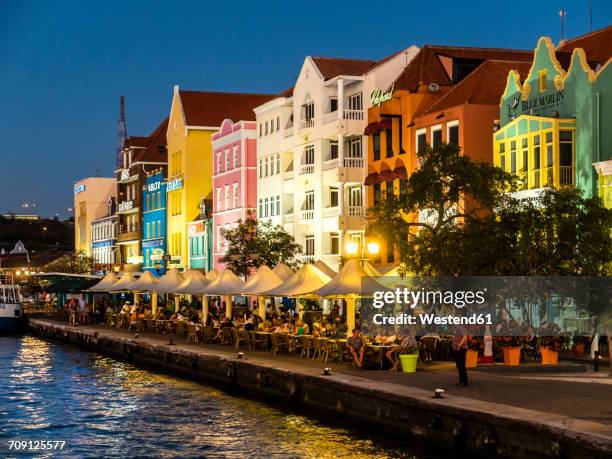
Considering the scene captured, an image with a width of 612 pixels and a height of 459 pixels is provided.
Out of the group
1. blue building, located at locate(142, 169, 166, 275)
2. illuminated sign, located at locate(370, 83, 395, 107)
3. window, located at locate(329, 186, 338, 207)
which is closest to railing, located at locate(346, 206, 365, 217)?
window, located at locate(329, 186, 338, 207)

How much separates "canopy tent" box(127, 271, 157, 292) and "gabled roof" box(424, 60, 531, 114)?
2036cm

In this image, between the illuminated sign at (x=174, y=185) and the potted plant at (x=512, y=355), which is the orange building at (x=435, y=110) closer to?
the potted plant at (x=512, y=355)

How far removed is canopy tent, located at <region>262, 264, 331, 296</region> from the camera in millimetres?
46719

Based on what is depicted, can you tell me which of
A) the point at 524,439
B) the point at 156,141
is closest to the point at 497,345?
the point at 524,439

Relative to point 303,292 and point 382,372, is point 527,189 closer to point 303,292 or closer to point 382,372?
point 303,292

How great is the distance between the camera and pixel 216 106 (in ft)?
351

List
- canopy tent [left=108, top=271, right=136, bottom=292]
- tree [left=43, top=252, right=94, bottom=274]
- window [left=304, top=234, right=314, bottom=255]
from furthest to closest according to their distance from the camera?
tree [left=43, top=252, right=94, bottom=274] → canopy tent [left=108, top=271, right=136, bottom=292] → window [left=304, top=234, right=314, bottom=255]

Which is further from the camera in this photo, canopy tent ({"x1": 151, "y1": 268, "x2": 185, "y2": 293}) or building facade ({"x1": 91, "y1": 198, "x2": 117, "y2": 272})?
building facade ({"x1": 91, "y1": 198, "x2": 117, "y2": 272})

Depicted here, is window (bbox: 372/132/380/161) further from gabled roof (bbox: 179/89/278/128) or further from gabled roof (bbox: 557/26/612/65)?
gabled roof (bbox: 179/89/278/128)

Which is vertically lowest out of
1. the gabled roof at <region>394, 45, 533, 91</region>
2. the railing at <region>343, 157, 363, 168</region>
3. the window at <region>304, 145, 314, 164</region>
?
the railing at <region>343, 157, 363, 168</region>

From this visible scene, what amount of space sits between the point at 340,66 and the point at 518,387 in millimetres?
46707

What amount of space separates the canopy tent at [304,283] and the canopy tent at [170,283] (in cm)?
1770

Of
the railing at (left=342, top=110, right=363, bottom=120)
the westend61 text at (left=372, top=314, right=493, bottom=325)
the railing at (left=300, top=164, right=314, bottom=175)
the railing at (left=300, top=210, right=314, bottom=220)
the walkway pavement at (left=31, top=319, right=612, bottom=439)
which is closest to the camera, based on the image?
the walkway pavement at (left=31, top=319, right=612, bottom=439)

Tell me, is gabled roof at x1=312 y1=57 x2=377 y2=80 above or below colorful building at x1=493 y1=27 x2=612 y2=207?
above
